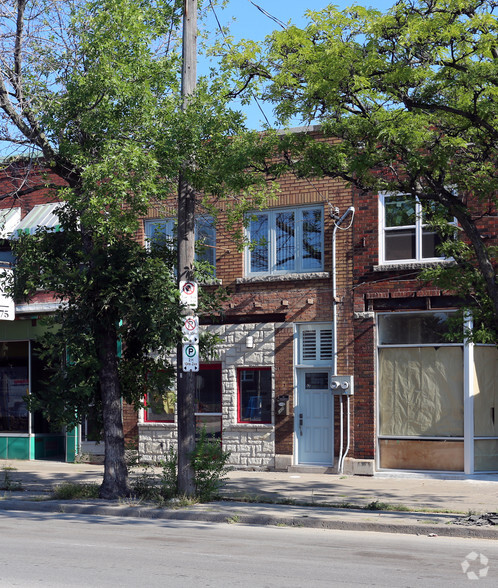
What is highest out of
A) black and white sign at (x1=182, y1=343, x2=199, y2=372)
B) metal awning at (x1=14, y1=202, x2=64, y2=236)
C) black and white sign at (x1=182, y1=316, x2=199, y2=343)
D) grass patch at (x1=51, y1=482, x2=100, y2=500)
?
metal awning at (x1=14, y1=202, x2=64, y2=236)

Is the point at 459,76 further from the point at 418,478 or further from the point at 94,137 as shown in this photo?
the point at 418,478

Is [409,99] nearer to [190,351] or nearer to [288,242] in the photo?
[190,351]

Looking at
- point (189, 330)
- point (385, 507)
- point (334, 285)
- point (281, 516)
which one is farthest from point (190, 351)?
point (334, 285)

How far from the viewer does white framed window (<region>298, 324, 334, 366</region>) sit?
61.4ft

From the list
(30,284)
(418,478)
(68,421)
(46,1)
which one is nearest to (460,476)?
(418,478)

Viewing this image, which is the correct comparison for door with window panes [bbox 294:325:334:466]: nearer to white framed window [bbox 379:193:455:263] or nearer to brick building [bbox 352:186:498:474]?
brick building [bbox 352:186:498:474]

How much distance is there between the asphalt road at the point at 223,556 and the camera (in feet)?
25.9

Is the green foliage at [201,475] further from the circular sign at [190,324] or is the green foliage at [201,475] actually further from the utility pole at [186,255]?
the circular sign at [190,324]

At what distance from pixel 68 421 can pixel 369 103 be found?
7.20 m

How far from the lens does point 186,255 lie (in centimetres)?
1377

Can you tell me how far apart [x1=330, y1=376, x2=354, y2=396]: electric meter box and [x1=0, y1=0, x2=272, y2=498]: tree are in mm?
4645

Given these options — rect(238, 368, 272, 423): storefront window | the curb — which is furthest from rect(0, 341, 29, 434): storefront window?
the curb

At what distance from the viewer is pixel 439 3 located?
454 inches

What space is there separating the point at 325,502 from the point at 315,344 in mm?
5712
